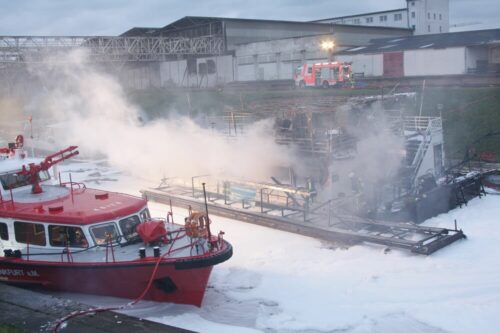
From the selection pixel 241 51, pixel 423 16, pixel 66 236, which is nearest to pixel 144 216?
pixel 66 236

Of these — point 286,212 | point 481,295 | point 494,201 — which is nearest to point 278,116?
point 286,212

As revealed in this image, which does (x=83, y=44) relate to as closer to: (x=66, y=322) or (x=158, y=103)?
(x=158, y=103)

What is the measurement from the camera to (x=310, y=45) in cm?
3934

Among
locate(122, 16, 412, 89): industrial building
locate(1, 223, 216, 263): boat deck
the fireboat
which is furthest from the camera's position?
locate(122, 16, 412, 89): industrial building

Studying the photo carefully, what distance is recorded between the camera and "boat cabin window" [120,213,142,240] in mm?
10992

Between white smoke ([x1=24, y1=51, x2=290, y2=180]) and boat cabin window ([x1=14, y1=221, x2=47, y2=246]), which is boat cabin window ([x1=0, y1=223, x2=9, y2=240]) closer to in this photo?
boat cabin window ([x1=14, y1=221, x2=47, y2=246])

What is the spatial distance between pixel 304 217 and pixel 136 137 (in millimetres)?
9544

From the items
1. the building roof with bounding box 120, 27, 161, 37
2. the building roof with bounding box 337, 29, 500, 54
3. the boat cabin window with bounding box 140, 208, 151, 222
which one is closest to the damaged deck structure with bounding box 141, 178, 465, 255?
the boat cabin window with bounding box 140, 208, 151, 222

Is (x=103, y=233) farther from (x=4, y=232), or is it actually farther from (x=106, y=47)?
(x=106, y=47)

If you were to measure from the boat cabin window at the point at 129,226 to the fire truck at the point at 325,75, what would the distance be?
21409mm

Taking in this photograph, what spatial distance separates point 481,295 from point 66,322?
7.23 metres

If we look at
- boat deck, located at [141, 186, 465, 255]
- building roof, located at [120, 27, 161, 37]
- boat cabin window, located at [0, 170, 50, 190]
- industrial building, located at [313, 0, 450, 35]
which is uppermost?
industrial building, located at [313, 0, 450, 35]

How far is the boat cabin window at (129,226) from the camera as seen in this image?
36.1ft

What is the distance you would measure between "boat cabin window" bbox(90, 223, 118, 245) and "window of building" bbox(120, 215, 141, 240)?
0.67ft
